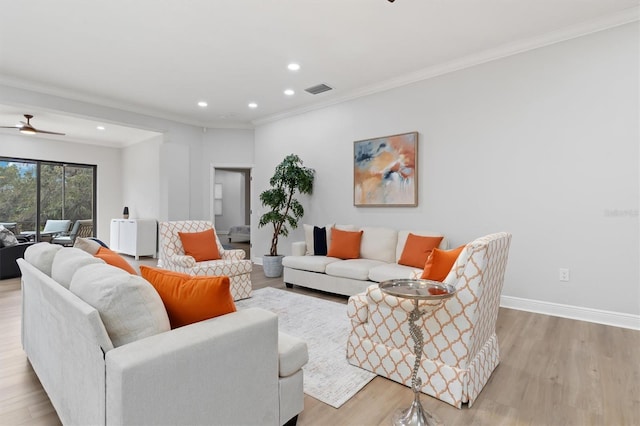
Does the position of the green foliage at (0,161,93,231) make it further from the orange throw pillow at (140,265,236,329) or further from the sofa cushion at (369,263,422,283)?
the orange throw pillow at (140,265,236,329)

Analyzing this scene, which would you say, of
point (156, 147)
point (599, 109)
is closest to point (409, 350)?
point (599, 109)

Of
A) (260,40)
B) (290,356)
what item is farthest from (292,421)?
(260,40)

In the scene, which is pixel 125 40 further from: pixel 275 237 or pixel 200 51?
pixel 275 237

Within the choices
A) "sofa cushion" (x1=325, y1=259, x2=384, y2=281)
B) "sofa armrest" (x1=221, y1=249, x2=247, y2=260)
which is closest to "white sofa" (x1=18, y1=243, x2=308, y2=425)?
"sofa cushion" (x1=325, y1=259, x2=384, y2=281)

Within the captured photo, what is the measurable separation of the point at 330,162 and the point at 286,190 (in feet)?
3.17

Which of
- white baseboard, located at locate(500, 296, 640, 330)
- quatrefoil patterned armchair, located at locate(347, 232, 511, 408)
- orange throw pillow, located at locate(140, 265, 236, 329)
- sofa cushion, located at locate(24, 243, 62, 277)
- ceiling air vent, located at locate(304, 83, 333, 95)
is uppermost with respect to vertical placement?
ceiling air vent, located at locate(304, 83, 333, 95)

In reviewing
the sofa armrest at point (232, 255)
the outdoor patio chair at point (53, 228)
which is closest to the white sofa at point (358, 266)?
the sofa armrest at point (232, 255)

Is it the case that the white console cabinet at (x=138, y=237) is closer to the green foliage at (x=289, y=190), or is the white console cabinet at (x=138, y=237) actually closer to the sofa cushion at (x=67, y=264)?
the green foliage at (x=289, y=190)

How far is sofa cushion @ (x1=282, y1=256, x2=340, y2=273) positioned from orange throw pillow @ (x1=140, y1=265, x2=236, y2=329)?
2.73 meters

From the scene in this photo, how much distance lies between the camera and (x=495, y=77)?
147 inches

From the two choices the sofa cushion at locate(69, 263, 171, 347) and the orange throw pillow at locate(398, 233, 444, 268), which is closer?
the sofa cushion at locate(69, 263, 171, 347)

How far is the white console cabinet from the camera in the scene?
7004 millimetres

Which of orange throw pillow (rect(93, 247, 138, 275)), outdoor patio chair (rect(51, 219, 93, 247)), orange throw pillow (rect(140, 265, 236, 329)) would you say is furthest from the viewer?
outdoor patio chair (rect(51, 219, 93, 247))

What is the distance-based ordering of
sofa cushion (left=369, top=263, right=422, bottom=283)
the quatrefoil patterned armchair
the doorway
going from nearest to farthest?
the quatrefoil patterned armchair → sofa cushion (left=369, top=263, right=422, bottom=283) → the doorway
